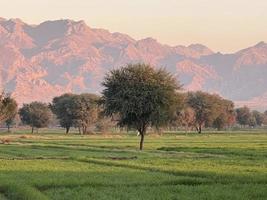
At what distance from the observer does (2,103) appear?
→ 12544 centimetres

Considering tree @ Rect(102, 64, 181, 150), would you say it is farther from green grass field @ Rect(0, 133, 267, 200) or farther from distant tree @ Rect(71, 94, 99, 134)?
distant tree @ Rect(71, 94, 99, 134)

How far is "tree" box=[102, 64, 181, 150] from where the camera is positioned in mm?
80125

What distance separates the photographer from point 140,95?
263 feet

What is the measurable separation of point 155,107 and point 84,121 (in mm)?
115855

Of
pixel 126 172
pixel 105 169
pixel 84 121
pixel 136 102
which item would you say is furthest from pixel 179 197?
pixel 84 121

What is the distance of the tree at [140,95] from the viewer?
8012cm

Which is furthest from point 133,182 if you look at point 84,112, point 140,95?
point 84,112

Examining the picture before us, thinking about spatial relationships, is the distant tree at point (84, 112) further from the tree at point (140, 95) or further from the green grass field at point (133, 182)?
the green grass field at point (133, 182)

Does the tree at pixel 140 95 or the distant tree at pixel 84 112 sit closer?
the tree at pixel 140 95

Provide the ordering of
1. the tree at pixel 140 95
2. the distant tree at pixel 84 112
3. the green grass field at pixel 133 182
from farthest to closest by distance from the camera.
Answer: the distant tree at pixel 84 112
the tree at pixel 140 95
the green grass field at pixel 133 182

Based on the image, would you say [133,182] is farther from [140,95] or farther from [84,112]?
[84,112]

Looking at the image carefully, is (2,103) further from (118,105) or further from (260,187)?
(260,187)

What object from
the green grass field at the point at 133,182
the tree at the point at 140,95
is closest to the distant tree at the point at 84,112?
the tree at the point at 140,95

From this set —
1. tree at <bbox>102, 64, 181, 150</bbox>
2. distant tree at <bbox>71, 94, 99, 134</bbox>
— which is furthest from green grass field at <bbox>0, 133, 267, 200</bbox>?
distant tree at <bbox>71, 94, 99, 134</bbox>
